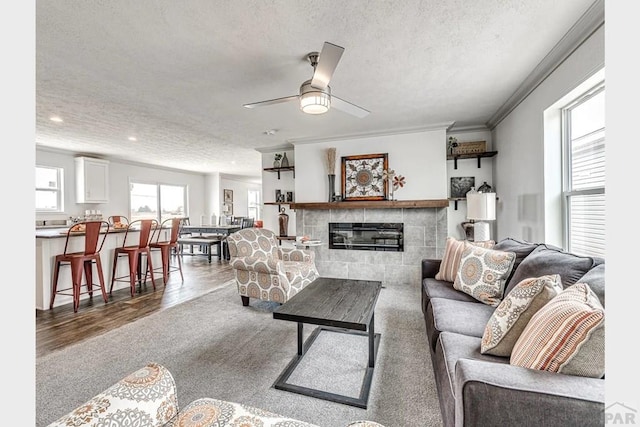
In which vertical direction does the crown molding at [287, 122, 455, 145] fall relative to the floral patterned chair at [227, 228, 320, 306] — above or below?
above

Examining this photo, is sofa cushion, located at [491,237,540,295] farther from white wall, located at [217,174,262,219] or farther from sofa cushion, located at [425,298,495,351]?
white wall, located at [217,174,262,219]

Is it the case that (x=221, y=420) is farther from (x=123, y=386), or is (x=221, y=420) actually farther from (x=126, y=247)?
(x=126, y=247)

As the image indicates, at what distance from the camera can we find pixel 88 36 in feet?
6.43

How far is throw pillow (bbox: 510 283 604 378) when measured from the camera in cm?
97

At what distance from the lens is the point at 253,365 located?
81.5 inches

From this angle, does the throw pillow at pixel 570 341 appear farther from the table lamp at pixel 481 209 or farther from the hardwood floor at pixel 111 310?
the hardwood floor at pixel 111 310

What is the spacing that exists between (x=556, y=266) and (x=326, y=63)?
186 cm

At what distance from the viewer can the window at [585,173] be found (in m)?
2.04

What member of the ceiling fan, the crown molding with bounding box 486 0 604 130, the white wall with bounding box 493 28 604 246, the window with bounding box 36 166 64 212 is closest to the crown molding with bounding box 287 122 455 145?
the white wall with bounding box 493 28 604 246

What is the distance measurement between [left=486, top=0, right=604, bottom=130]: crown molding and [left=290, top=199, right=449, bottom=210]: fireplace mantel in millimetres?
1446

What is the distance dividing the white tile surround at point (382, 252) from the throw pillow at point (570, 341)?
3162mm

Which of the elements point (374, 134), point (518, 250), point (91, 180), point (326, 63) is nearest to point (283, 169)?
point (374, 134)

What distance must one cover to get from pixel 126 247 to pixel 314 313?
11.4ft

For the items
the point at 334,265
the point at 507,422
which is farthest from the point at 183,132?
the point at 507,422
